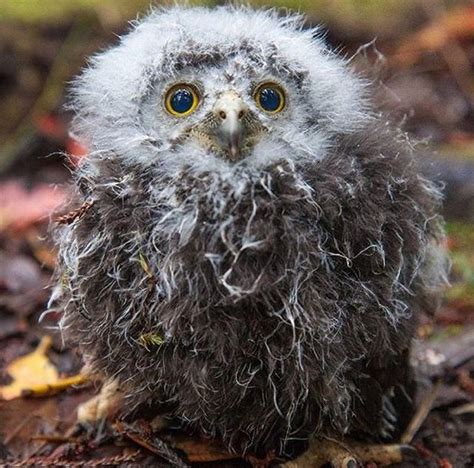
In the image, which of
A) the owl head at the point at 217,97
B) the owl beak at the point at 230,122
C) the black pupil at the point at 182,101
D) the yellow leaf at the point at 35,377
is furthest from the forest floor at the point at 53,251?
the owl beak at the point at 230,122

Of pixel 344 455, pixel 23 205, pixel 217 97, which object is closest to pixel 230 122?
pixel 217 97

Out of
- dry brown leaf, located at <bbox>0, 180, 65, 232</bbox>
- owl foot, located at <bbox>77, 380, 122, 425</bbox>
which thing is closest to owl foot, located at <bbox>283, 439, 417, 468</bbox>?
owl foot, located at <bbox>77, 380, 122, 425</bbox>

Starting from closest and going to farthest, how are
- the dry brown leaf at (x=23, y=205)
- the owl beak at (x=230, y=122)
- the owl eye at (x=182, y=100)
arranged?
the owl beak at (x=230, y=122) → the owl eye at (x=182, y=100) → the dry brown leaf at (x=23, y=205)

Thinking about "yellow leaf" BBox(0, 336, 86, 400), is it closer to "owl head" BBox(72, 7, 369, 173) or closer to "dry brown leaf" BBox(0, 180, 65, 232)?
"owl head" BBox(72, 7, 369, 173)

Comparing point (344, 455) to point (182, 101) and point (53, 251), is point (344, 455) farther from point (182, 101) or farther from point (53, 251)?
point (53, 251)

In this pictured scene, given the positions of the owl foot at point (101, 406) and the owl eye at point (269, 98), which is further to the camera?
the owl foot at point (101, 406)

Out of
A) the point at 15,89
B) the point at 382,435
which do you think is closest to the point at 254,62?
the point at 382,435

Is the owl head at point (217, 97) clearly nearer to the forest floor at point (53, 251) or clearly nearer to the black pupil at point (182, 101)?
the black pupil at point (182, 101)
